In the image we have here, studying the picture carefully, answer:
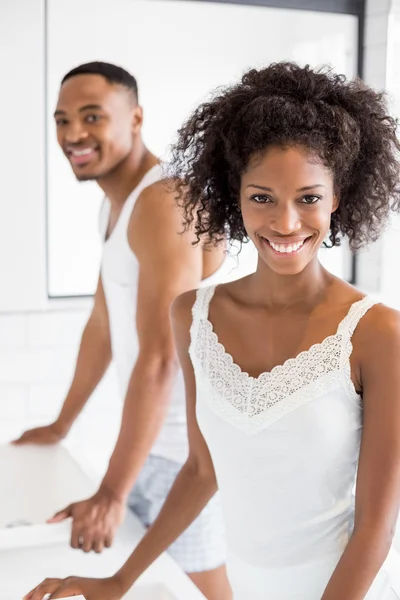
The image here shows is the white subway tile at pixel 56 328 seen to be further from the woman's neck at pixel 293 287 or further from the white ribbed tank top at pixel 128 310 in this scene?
the woman's neck at pixel 293 287

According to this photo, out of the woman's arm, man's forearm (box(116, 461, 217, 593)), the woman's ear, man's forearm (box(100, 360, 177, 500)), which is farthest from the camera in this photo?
man's forearm (box(100, 360, 177, 500))

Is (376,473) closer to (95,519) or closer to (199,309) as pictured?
(199,309)

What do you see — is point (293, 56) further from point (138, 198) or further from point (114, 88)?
point (138, 198)

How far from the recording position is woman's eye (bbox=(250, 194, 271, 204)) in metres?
1.00

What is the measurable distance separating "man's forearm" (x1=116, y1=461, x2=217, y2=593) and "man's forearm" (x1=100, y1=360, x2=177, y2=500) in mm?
396

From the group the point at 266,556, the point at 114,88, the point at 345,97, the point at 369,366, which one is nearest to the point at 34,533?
the point at 266,556

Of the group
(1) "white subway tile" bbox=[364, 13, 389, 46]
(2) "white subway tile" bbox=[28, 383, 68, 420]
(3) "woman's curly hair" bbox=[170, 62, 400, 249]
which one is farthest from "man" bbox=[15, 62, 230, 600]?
(1) "white subway tile" bbox=[364, 13, 389, 46]

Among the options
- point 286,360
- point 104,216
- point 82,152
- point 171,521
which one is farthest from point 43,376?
point 286,360

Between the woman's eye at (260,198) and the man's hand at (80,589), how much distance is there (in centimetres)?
55

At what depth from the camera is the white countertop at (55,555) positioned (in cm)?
121

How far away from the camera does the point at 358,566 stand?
3.11 ft

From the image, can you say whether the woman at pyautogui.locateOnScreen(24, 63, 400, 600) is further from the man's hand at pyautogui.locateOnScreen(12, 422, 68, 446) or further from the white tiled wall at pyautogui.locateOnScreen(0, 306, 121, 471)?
the white tiled wall at pyautogui.locateOnScreen(0, 306, 121, 471)

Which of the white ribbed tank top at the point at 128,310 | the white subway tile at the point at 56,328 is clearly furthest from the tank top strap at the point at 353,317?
the white subway tile at the point at 56,328

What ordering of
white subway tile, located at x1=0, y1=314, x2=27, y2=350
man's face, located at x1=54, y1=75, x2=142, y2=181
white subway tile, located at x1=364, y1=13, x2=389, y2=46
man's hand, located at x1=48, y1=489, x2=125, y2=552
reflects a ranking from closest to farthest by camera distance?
man's hand, located at x1=48, y1=489, x2=125, y2=552, man's face, located at x1=54, y1=75, x2=142, y2=181, white subway tile, located at x1=0, y1=314, x2=27, y2=350, white subway tile, located at x1=364, y1=13, x2=389, y2=46
